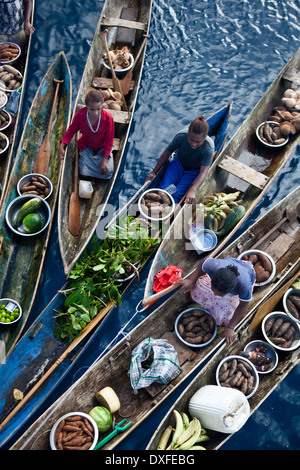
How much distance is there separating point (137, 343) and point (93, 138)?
117 inches

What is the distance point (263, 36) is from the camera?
30.6 ft

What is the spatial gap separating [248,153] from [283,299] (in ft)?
8.93

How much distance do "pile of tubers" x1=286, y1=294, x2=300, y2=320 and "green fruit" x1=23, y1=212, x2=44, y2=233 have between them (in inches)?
141

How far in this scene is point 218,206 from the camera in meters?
6.41

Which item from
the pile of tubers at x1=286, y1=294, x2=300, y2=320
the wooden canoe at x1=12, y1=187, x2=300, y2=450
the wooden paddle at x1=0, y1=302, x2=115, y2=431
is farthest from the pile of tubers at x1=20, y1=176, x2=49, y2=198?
the pile of tubers at x1=286, y1=294, x2=300, y2=320

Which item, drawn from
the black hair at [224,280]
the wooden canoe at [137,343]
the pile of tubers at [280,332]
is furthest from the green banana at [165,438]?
the pile of tubers at [280,332]

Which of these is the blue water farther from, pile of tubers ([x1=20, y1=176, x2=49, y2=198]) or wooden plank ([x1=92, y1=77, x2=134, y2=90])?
pile of tubers ([x1=20, y1=176, x2=49, y2=198])

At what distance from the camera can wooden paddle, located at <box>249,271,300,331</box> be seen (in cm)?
567

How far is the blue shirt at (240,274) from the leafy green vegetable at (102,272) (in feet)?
3.47

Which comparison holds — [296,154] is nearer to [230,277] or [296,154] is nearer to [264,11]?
[264,11]

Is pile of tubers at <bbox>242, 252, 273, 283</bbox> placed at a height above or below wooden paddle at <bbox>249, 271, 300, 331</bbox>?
above

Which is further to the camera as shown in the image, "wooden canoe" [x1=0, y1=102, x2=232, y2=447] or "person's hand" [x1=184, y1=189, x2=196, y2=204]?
"person's hand" [x1=184, y1=189, x2=196, y2=204]

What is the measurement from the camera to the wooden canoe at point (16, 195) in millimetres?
5867
